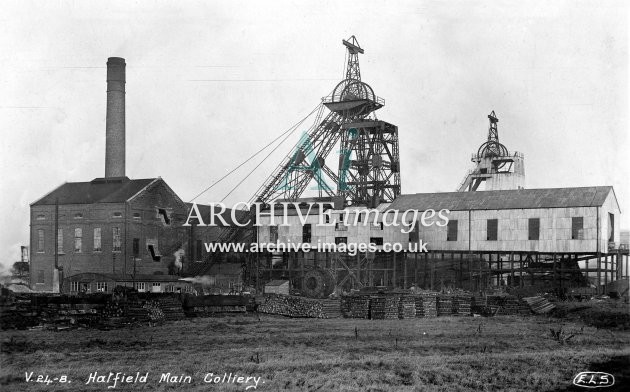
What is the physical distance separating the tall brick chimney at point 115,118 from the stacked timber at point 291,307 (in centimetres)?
1688

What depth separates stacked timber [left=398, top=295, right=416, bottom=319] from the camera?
32.8m

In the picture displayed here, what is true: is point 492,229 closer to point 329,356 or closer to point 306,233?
point 306,233

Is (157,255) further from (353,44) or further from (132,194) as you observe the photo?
(353,44)

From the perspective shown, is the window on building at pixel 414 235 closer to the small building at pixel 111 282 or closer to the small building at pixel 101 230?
the small building at pixel 111 282

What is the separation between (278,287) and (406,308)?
14.5 m

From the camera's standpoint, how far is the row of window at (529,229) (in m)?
39.8

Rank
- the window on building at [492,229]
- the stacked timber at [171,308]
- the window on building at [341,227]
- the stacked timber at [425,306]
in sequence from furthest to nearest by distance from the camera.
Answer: the window on building at [341,227] → the window on building at [492,229] → the stacked timber at [425,306] → the stacked timber at [171,308]

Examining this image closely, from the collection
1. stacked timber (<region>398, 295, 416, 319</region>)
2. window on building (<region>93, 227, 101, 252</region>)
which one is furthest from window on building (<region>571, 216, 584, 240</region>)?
window on building (<region>93, 227, 101, 252</region>)

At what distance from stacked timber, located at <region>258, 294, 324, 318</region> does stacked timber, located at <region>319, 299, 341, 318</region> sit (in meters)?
0.19

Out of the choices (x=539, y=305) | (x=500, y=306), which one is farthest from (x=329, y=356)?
(x=539, y=305)

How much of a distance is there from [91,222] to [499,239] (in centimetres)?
2608

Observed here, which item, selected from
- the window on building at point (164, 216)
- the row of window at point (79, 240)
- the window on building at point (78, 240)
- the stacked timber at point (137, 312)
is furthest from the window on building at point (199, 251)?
the stacked timber at point (137, 312)

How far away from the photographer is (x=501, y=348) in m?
23.2

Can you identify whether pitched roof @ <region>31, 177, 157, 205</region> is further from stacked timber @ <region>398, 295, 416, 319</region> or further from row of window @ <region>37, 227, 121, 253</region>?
stacked timber @ <region>398, 295, 416, 319</region>
